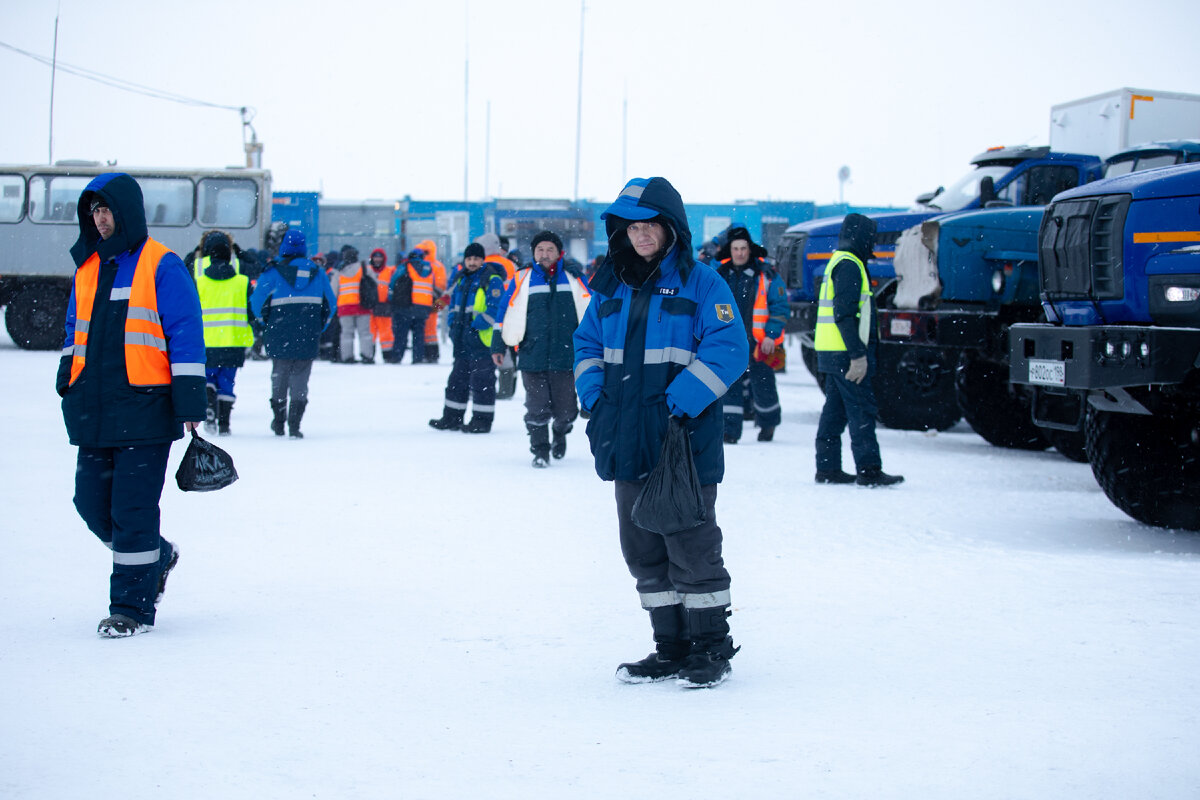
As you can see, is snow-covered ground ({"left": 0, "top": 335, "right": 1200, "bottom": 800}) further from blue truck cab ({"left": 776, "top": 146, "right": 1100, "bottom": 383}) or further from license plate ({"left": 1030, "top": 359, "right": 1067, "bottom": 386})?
blue truck cab ({"left": 776, "top": 146, "right": 1100, "bottom": 383})

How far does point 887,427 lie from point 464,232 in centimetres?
2134

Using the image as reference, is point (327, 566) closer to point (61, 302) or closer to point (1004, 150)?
point (1004, 150)

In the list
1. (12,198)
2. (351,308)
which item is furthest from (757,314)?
(12,198)

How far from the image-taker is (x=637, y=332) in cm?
459

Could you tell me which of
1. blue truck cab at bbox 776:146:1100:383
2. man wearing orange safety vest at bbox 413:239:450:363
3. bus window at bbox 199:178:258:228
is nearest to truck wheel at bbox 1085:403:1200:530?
blue truck cab at bbox 776:146:1100:383

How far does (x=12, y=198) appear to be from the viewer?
26.1 metres

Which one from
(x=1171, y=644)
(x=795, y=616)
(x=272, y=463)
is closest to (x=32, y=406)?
(x=272, y=463)

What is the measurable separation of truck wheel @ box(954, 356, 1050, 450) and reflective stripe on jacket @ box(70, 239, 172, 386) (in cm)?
792

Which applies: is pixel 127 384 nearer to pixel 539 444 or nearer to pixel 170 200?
pixel 539 444

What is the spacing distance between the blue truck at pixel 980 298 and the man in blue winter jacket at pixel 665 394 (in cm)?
632

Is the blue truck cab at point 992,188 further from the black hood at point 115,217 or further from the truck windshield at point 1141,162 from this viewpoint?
the black hood at point 115,217

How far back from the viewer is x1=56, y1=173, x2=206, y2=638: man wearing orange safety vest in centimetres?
507

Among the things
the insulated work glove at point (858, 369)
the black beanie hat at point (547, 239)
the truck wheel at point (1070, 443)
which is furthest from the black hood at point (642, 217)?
the truck wheel at point (1070, 443)

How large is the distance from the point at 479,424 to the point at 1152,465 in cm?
672
